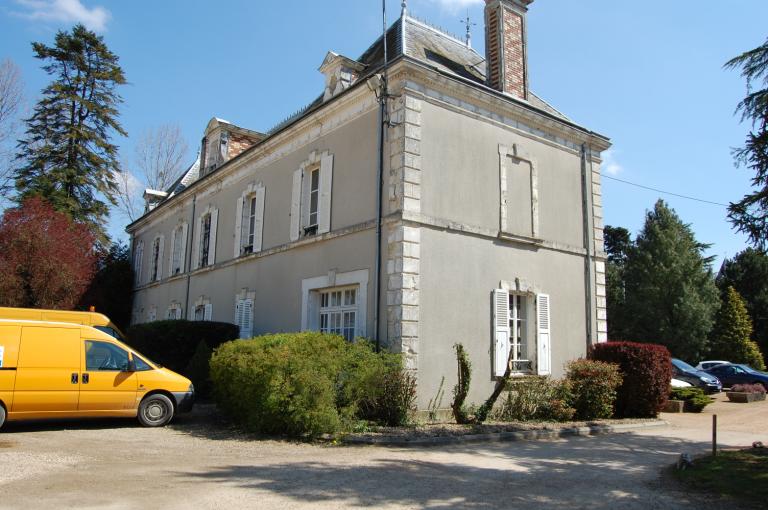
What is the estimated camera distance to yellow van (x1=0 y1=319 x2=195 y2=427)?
8.70 m

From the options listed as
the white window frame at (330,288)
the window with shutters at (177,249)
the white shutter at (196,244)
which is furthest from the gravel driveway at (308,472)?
the window with shutters at (177,249)

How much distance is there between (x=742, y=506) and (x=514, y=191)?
8198mm

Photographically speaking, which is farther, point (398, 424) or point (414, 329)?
point (414, 329)

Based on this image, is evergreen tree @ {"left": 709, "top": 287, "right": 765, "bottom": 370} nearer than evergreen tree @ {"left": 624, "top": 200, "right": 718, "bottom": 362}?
Yes

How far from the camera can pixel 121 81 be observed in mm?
27625

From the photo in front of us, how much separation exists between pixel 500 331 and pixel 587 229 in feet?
13.4

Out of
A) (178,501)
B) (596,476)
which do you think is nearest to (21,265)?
(178,501)

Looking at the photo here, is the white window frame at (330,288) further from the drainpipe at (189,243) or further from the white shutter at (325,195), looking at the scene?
the drainpipe at (189,243)

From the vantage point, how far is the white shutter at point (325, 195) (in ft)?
42.3

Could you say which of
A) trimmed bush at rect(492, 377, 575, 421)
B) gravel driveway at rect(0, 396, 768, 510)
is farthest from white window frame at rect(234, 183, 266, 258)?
trimmed bush at rect(492, 377, 575, 421)

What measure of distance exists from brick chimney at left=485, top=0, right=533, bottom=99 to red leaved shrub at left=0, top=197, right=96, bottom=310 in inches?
603

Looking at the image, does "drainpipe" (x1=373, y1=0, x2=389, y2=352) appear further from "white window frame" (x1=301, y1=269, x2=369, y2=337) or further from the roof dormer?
the roof dormer

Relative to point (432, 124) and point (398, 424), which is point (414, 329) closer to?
point (398, 424)

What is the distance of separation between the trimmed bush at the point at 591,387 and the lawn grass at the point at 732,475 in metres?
3.81
